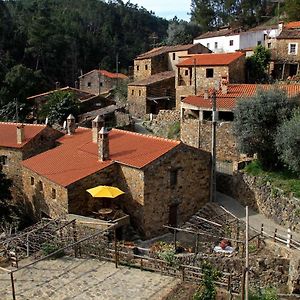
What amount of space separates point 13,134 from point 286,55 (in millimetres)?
23624

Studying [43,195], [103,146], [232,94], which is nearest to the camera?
[103,146]

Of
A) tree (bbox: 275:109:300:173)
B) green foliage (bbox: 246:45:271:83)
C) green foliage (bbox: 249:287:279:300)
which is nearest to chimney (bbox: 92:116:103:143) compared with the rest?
tree (bbox: 275:109:300:173)

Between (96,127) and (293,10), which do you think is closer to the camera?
(96,127)

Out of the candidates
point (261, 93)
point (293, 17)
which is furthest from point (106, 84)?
point (261, 93)

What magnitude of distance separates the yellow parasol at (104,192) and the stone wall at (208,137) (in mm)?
9807

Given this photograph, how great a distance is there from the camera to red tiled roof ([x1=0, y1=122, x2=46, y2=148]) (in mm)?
30656

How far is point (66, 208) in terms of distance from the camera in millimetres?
24016

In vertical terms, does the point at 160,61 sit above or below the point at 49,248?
above

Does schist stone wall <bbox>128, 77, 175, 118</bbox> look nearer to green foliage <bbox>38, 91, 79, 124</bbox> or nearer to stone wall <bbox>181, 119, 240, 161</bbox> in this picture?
green foliage <bbox>38, 91, 79, 124</bbox>

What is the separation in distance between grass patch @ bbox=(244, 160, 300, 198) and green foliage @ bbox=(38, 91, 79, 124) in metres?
24.4

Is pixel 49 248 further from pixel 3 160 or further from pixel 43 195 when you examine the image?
pixel 3 160

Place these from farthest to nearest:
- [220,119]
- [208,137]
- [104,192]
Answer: [220,119]
[208,137]
[104,192]

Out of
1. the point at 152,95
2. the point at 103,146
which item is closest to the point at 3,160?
the point at 103,146

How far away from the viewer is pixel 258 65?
4119 centimetres
